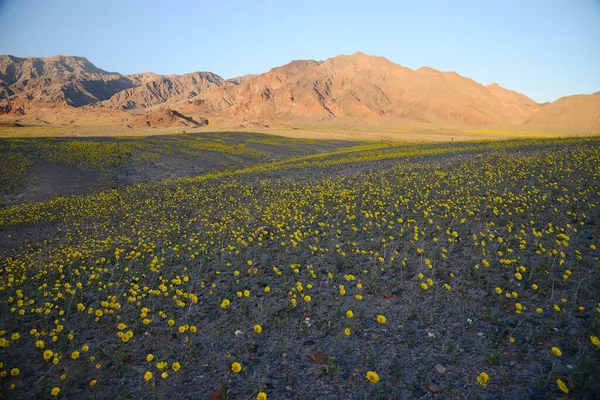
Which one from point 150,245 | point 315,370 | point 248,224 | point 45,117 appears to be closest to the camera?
point 315,370

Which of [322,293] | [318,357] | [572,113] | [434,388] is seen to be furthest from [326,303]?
[572,113]

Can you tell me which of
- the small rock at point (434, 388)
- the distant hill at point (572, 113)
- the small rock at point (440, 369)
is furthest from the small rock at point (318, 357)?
the distant hill at point (572, 113)

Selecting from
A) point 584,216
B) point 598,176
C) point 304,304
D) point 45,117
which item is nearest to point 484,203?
point 584,216

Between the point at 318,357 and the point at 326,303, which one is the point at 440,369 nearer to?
the point at 318,357

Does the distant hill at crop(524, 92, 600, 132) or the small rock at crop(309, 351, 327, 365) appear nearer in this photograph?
the small rock at crop(309, 351, 327, 365)

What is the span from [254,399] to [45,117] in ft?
577

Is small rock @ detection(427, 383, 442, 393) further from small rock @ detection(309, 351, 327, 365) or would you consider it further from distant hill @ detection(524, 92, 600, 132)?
distant hill @ detection(524, 92, 600, 132)

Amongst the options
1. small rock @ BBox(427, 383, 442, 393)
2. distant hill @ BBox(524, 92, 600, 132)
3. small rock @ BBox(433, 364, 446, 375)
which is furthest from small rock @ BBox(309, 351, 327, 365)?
distant hill @ BBox(524, 92, 600, 132)

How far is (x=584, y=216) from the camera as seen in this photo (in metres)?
8.52

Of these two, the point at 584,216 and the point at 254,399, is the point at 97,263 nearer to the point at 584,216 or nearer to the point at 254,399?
the point at 254,399

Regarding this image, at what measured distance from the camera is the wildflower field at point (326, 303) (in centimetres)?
435

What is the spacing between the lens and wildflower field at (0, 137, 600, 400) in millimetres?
4352

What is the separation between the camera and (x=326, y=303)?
20.3ft

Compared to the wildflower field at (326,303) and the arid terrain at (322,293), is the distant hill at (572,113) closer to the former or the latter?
the arid terrain at (322,293)
